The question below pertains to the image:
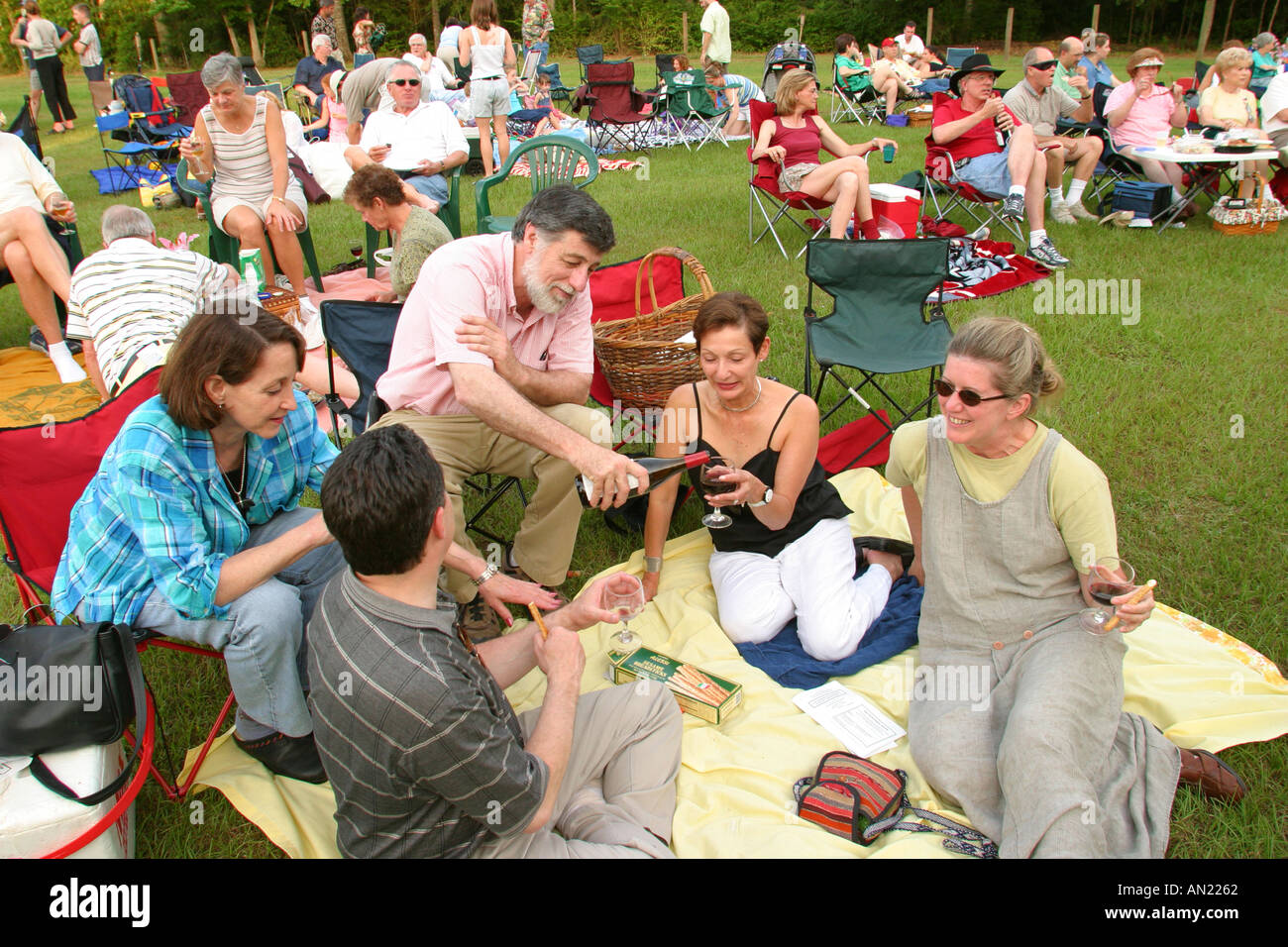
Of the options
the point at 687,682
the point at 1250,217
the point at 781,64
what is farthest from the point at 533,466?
the point at 781,64


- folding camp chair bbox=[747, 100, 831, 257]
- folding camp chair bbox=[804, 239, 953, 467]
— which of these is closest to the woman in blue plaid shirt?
folding camp chair bbox=[804, 239, 953, 467]

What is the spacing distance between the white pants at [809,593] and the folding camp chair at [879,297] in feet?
4.54

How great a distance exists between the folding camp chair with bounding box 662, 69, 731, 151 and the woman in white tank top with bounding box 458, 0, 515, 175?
108 inches

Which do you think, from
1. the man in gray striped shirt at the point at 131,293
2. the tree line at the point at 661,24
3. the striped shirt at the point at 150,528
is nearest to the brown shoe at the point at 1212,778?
the striped shirt at the point at 150,528

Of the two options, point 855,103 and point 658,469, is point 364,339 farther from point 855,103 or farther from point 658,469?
point 855,103

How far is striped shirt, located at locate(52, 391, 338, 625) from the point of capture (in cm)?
237

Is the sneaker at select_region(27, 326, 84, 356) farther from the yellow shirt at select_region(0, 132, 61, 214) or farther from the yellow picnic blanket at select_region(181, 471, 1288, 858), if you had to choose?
the yellow picnic blanket at select_region(181, 471, 1288, 858)

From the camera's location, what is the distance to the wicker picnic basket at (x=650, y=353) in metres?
4.18

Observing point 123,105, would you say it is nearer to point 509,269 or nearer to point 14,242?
point 14,242

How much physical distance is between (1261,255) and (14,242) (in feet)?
32.0

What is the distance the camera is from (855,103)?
51.3 feet

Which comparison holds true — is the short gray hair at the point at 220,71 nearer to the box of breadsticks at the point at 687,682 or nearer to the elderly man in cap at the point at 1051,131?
the box of breadsticks at the point at 687,682

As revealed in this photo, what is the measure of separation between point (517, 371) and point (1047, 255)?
18.5 feet
